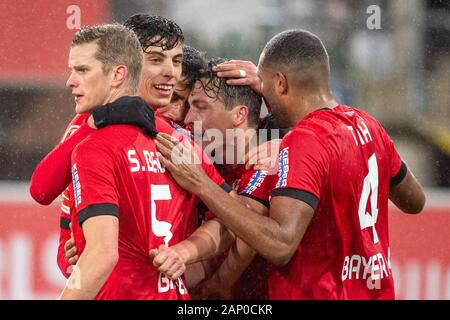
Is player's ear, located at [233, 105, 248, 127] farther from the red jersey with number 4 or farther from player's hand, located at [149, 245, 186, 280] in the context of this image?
player's hand, located at [149, 245, 186, 280]

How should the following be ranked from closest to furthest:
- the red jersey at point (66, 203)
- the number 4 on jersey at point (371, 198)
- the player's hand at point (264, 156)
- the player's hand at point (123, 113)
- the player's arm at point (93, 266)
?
the player's arm at point (93, 266), the player's hand at point (123, 113), the red jersey at point (66, 203), the number 4 on jersey at point (371, 198), the player's hand at point (264, 156)

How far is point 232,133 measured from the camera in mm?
3361

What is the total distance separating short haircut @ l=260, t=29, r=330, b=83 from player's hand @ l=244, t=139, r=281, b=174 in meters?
0.36

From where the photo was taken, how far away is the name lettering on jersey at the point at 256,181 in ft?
9.65

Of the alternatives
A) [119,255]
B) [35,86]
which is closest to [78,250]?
[119,255]

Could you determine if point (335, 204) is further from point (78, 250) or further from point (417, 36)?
point (417, 36)

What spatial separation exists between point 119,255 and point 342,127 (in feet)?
2.89

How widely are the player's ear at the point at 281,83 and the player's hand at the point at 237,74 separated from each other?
1.39 ft

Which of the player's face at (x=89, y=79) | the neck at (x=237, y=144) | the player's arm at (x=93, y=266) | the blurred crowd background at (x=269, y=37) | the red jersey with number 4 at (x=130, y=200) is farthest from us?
the blurred crowd background at (x=269, y=37)

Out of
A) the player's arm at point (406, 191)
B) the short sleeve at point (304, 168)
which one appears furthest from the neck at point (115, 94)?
the player's arm at point (406, 191)

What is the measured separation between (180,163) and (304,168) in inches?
16.0

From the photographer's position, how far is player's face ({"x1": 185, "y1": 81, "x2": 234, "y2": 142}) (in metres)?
3.31

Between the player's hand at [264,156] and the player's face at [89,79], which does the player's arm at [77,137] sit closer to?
the player's face at [89,79]

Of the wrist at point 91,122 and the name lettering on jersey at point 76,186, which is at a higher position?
the wrist at point 91,122
